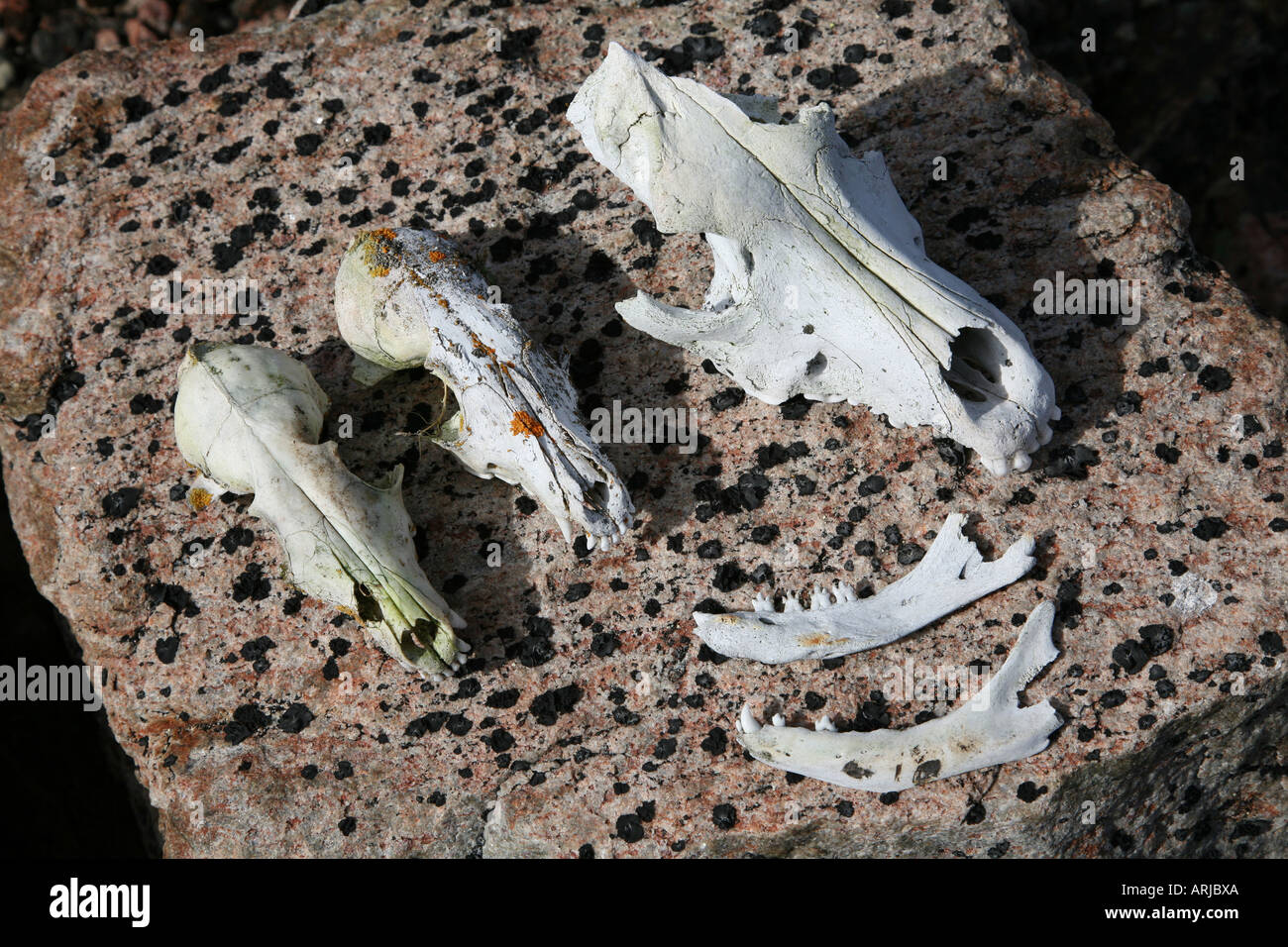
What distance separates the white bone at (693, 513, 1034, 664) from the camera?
3162mm

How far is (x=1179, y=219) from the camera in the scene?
3521 mm

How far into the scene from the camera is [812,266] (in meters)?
3.09

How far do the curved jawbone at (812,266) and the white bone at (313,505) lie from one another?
88 centimetres

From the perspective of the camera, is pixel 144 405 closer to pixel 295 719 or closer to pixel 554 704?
pixel 295 719

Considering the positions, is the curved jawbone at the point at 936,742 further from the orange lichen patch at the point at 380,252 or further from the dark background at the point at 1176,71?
the dark background at the point at 1176,71

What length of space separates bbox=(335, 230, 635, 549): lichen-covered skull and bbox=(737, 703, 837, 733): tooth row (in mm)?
571

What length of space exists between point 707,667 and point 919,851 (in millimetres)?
724

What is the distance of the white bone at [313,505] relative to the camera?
313 centimetres

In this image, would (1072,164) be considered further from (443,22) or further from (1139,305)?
(443,22)

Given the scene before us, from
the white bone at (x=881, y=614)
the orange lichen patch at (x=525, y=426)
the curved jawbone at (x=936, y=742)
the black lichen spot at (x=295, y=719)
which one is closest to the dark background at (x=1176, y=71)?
the white bone at (x=881, y=614)

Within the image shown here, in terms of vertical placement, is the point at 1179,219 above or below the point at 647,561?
above

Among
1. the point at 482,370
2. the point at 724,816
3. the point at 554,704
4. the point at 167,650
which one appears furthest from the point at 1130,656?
the point at 167,650

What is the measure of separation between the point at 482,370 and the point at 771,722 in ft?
3.90

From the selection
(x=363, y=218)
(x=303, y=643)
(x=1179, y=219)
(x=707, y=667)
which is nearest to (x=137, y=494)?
(x=303, y=643)
